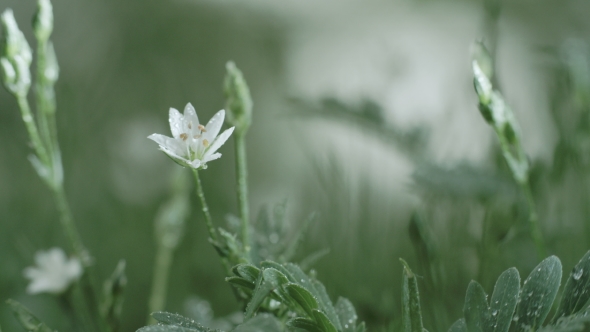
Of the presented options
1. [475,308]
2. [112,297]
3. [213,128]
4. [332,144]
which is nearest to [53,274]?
[112,297]

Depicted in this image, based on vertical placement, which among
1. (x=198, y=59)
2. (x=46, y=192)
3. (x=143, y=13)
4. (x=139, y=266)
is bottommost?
(x=139, y=266)

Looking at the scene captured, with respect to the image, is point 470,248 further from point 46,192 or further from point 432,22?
point 432,22

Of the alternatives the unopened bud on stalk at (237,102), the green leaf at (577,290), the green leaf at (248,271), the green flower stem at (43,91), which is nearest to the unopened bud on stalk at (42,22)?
the green flower stem at (43,91)

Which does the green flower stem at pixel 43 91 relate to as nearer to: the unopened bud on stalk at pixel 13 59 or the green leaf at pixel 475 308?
the unopened bud on stalk at pixel 13 59

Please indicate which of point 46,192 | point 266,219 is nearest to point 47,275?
point 266,219

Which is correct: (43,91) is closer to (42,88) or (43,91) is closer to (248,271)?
(42,88)

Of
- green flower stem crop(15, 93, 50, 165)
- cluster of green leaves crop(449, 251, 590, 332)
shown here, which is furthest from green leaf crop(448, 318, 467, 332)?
green flower stem crop(15, 93, 50, 165)
